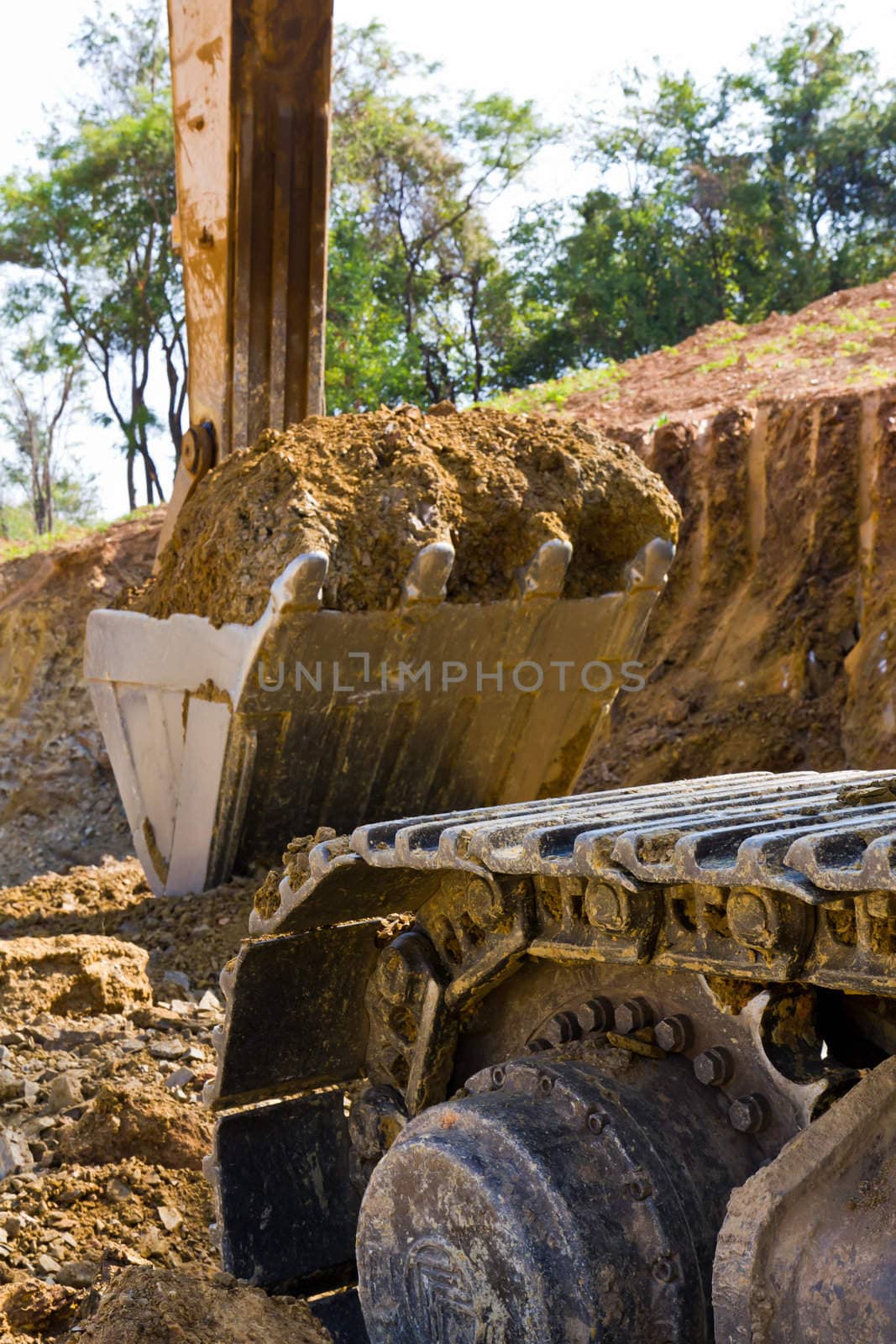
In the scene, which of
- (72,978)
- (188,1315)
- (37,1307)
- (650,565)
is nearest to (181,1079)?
(72,978)

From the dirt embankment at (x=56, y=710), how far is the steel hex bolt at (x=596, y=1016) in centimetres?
612

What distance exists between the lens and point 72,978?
4516mm

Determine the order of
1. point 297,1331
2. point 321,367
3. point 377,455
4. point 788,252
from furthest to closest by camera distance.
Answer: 1. point 788,252
2. point 321,367
3. point 377,455
4. point 297,1331

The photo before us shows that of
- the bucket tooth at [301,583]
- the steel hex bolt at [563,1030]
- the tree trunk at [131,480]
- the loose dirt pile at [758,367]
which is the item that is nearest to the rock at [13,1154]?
the steel hex bolt at [563,1030]

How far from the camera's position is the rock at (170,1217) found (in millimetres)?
3121

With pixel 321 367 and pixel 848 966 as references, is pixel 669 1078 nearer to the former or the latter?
pixel 848 966

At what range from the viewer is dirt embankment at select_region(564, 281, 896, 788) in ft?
24.7

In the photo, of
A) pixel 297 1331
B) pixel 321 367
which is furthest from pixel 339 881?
pixel 321 367

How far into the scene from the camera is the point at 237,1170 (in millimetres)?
2668

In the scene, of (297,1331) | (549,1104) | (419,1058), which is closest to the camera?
(549,1104)

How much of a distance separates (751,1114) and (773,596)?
6.46 metres

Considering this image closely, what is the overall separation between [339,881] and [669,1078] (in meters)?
0.70

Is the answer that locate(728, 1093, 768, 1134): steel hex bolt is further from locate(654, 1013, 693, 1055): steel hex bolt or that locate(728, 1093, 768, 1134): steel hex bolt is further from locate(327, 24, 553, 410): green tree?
locate(327, 24, 553, 410): green tree

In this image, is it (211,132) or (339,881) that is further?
(211,132)
